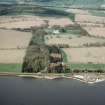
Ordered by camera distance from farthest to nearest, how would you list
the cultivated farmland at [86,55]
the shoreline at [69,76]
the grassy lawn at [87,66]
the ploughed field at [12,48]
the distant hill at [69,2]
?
the distant hill at [69,2] < the cultivated farmland at [86,55] < the ploughed field at [12,48] < the grassy lawn at [87,66] < the shoreline at [69,76]

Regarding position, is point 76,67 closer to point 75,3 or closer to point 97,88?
point 97,88

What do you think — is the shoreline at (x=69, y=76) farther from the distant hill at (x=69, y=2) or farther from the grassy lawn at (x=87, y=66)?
the distant hill at (x=69, y=2)

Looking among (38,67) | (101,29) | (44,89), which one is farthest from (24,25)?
(44,89)

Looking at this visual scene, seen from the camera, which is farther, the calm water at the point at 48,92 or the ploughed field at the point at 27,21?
the ploughed field at the point at 27,21

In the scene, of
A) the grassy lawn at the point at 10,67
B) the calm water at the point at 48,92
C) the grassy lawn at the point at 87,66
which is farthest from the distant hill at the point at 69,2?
the calm water at the point at 48,92

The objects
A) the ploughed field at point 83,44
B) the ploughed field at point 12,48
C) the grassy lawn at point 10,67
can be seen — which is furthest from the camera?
the ploughed field at point 83,44

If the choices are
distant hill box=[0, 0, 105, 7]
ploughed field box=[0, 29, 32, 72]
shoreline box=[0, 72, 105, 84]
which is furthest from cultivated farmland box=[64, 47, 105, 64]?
distant hill box=[0, 0, 105, 7]
